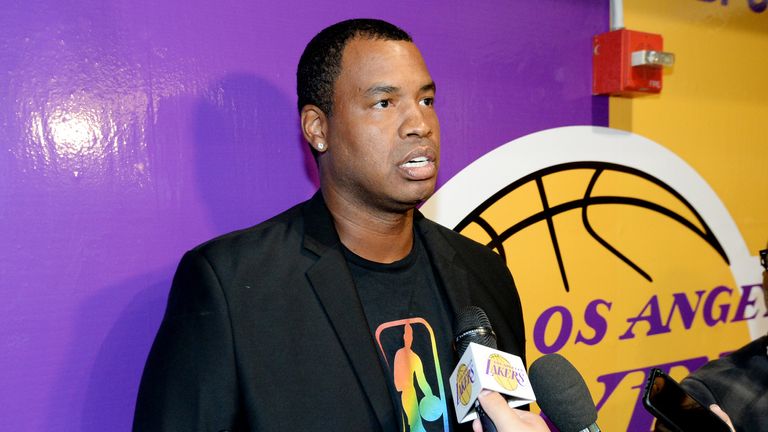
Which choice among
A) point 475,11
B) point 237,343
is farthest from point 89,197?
point 475,11

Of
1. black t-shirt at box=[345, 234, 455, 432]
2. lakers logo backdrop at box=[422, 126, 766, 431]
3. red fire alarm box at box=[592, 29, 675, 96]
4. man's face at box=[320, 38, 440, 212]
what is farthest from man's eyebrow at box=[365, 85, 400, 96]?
red fire alarm box at box=[592, 29, 675, 96]

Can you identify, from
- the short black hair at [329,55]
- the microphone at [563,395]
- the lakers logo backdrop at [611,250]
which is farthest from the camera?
the lakers logo backdrop at [611,250]

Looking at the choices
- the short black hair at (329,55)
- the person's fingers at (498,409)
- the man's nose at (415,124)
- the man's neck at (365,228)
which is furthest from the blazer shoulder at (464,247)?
the person's fingers at (498,409)

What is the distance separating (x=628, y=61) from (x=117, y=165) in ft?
5.52

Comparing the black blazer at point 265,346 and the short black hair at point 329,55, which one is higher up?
the short black hair at point 329,55

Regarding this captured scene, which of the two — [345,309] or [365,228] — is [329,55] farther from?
[345,309]

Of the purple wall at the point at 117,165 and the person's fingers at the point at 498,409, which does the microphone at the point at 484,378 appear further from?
the purple wall at the point at 117,165

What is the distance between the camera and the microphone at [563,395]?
114 centimetres

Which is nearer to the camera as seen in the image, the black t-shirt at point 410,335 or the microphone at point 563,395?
the microphone at point 563,395

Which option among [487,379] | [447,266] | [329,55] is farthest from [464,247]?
[487,379]

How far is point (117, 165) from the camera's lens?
159cm

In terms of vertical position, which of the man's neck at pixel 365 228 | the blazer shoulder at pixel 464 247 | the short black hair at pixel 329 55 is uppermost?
the short black hair at pixel 329 55

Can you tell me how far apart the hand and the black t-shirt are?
0.38 meters

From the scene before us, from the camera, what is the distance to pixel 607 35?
233 centimetres
